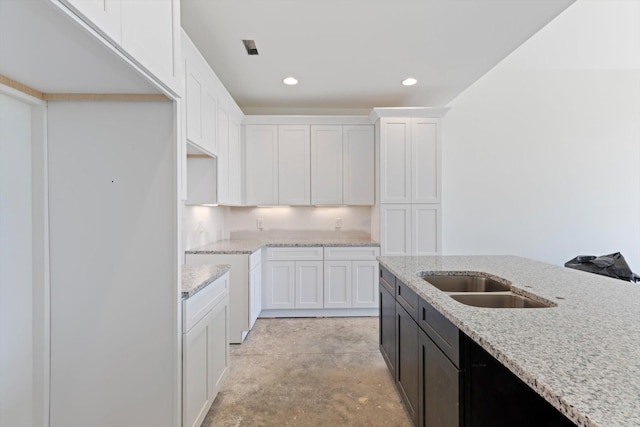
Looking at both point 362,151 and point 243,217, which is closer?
point 362,151

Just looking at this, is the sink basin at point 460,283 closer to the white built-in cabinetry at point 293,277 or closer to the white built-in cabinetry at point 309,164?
the white built-in cabinetry at point 293,277

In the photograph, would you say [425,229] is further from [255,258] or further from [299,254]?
[255,258]

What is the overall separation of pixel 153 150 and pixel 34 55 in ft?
1.65

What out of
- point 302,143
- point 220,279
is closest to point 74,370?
point 220,279

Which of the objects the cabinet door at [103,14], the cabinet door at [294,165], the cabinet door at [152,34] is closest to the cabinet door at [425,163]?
the cabinet door at [294,165]

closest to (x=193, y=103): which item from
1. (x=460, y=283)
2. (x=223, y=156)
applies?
(x=223, y=156)

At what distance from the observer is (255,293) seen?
3207 millimetres

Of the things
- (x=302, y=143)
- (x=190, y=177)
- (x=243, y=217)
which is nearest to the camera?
(x=190, y=177)

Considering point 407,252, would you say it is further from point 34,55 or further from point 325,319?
point 34,55

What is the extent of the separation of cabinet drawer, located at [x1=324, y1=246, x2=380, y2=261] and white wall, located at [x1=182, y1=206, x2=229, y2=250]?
1468mm

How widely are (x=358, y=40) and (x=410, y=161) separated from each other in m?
1.62

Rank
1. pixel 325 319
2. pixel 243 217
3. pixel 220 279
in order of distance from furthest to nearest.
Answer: pixel 243 217 → pixel 325 319 → pixel 220 279

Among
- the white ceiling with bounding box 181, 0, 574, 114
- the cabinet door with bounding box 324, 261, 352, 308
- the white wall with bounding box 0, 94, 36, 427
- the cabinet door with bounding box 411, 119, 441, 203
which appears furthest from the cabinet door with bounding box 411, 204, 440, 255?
the white wall with bounding box 0, 94, 36, 427

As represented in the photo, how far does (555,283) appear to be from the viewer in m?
1.52
